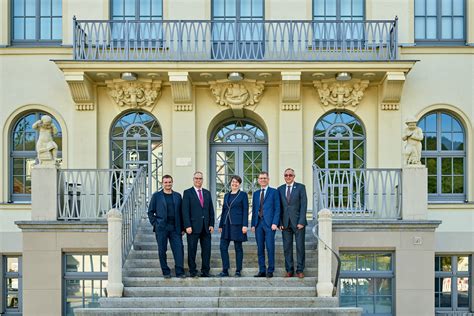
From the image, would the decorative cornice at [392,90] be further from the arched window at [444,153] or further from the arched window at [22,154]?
the arched window at [22,154]

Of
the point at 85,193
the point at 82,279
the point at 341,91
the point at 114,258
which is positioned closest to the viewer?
the point at 114,258

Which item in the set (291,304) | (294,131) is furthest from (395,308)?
(294,131)

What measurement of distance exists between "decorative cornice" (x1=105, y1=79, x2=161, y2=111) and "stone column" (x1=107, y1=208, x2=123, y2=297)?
17.0 ft

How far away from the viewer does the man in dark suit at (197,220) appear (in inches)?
445

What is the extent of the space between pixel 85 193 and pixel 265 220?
172 inches

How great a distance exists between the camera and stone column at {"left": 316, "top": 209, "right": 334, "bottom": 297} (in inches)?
433

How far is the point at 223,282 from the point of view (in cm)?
1136

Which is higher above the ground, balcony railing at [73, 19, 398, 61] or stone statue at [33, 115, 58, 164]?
balcony railing at [73, 19, 398, 61]

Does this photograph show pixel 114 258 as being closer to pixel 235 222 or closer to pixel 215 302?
pixel 215 302

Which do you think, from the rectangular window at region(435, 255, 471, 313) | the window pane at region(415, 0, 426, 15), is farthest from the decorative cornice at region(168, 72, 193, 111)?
the rectangular window at region(435, 255, 471, 313)

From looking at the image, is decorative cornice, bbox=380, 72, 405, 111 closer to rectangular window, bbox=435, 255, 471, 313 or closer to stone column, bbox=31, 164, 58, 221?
rectangular window, bbox=435, 255, 471, 313

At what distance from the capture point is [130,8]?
16.1 metres

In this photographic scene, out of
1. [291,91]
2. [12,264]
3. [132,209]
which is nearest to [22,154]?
[12,264]

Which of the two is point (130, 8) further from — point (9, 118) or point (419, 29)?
point (419, 29)
